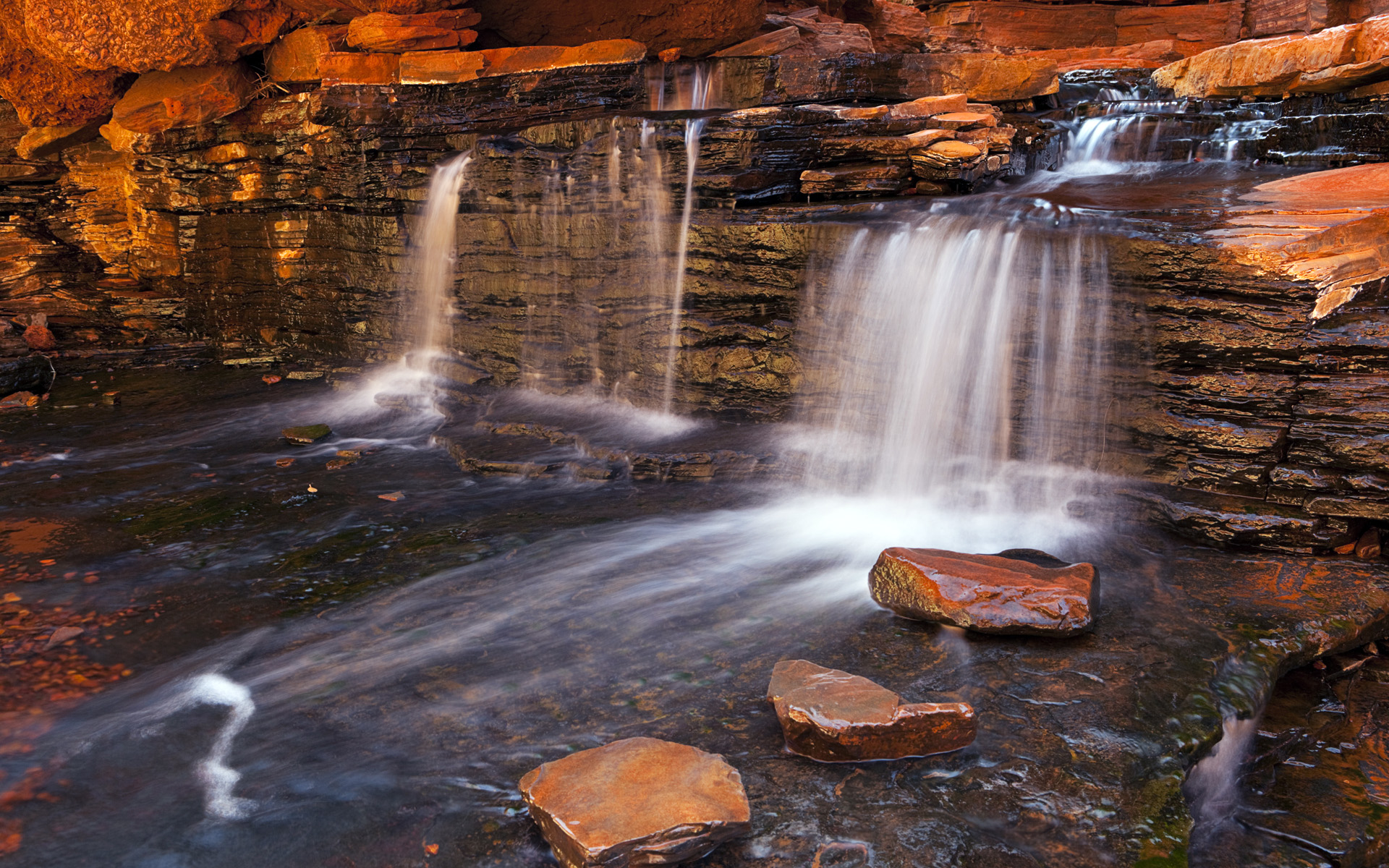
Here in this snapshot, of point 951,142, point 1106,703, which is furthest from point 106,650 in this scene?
point 951,142

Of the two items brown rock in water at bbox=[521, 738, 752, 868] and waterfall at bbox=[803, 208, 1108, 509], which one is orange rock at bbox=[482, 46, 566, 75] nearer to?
waterfall at bbox=[803, 208, 1108, 509]

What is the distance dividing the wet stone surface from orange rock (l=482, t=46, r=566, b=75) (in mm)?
5422

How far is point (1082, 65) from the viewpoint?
13.3m

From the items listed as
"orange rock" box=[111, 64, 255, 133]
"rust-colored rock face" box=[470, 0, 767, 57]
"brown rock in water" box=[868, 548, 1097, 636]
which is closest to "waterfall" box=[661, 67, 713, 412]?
"rust-colored rock face" box=[470, 0, 767, 57]

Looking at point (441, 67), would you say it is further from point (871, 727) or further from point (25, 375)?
point (871, 727)

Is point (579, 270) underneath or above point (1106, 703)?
above

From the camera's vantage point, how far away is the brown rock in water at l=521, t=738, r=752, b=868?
279 cm

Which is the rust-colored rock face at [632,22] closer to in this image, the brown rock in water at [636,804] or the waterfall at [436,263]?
the waterfall at [436,263]

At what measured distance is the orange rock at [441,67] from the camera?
31.8 ft

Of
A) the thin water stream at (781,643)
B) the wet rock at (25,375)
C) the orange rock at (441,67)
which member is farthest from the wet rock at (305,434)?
the orange rock at (441,67)

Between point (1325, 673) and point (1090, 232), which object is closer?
point (1325, 673)

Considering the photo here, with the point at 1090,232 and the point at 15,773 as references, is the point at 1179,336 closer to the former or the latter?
the point at 1090,232

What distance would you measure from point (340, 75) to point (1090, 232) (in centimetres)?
837

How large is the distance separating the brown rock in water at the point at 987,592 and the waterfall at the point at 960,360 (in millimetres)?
1432
